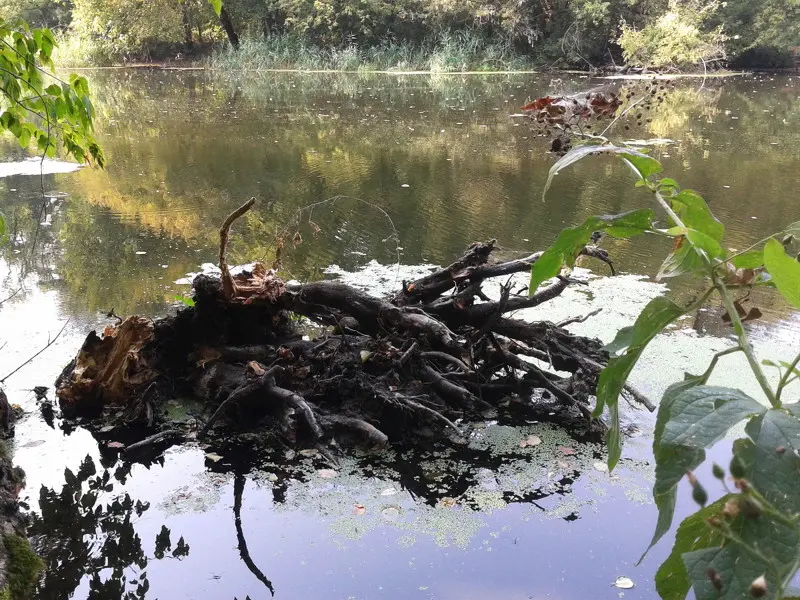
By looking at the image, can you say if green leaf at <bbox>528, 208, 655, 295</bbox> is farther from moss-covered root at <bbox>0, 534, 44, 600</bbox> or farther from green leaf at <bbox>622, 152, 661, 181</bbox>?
moss-covered root at <bbox>0, 534, 44, 600</bbox>

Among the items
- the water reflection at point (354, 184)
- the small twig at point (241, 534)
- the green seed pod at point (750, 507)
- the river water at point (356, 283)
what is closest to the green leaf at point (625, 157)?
the green seed pod at point (750, 507)

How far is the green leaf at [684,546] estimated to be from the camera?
2.23 ft

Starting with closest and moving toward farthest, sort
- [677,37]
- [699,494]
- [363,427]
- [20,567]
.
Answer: [699,494] < [20,567] < [363,427] < [677,37]

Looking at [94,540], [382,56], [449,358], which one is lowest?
[382,56]

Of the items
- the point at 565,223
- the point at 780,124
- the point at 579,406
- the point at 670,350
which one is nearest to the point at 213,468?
the point at 579,406

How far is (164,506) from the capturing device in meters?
2.61

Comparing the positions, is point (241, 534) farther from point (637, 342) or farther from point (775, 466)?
point (775, 466)

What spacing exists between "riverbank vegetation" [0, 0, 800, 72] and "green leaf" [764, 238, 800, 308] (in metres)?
20.6

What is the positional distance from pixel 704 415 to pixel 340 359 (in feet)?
8.73

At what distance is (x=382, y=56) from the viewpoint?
23.7 m

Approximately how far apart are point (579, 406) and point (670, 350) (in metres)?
0.98

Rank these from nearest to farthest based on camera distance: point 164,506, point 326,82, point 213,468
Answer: point 164,506 → point 213,468 → point 326,82

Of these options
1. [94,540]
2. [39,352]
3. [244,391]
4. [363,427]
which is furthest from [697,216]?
[39,352]

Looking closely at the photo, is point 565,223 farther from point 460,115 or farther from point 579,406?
point 460,115
